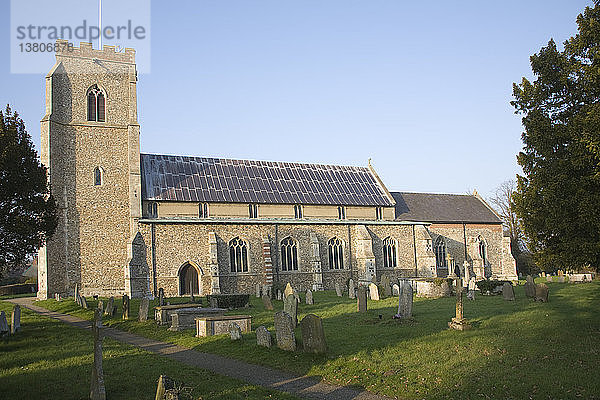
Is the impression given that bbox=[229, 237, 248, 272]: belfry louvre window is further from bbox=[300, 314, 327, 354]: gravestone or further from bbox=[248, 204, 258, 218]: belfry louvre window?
bbox=[300, 314, 327, 354]: gravestone

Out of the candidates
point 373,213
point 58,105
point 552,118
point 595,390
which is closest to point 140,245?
point 58,105

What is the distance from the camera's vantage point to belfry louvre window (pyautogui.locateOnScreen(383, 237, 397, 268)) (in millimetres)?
36156

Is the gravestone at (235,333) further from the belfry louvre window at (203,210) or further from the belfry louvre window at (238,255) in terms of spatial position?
the belfry louvre window at (203,210)

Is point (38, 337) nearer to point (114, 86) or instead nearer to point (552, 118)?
point (552, 118)

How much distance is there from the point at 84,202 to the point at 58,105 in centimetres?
619

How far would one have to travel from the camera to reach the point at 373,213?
37.5 metres

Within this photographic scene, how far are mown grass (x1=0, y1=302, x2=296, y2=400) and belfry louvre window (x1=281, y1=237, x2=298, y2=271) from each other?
18.8 meters

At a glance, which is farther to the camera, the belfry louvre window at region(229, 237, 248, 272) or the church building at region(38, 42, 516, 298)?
the belfry louvre window at region(229, 237, 248, 272)

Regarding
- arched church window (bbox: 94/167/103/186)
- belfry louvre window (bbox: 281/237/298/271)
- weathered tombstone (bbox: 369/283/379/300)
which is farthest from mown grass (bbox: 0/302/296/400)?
belfry louvre window (bbox: 281/237/298/271)

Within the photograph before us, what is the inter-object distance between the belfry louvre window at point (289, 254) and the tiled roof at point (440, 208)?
30.8 feet

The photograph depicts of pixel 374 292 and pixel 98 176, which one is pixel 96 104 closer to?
pixel 98 176

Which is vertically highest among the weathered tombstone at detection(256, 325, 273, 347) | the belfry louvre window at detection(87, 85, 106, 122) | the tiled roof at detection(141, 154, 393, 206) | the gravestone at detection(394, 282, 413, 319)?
the belfry louvre window at detection(87, 85, 106, 122)

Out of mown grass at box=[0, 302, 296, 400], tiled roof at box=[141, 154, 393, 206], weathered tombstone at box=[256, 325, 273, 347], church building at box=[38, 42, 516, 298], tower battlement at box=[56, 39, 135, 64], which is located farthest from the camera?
tiled roof at box=[141, 154, 393, 206]

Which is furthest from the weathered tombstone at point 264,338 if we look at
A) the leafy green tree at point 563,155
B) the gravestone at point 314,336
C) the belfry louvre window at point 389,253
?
the belfry louvre window at point 389,253
